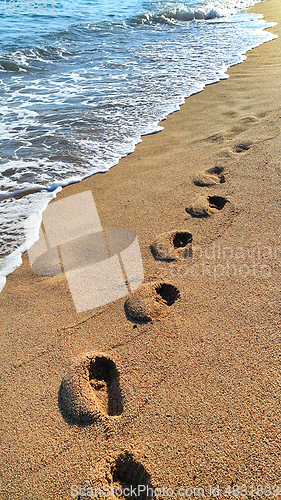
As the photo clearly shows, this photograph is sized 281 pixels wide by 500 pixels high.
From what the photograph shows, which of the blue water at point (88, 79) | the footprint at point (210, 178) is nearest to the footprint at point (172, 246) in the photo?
the footprint at point (210, 178)

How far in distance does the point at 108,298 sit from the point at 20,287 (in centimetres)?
68

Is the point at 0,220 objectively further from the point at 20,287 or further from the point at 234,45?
the point at 234,45

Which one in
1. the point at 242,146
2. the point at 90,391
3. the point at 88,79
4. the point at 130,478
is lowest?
the point at 130,478

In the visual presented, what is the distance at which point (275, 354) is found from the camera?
154 cm

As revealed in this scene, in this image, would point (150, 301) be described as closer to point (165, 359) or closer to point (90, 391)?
point (165, 359)

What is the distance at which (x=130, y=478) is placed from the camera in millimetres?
1248

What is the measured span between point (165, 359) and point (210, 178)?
1824mm

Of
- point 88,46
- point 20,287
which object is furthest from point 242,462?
point 88,46

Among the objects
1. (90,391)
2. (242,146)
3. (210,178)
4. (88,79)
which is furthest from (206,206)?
(88,79)

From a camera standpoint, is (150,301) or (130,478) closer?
(130,478)

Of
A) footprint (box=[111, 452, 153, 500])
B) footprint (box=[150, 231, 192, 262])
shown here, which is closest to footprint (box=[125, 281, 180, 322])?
footprint (box=[150, 231, 192, 262])

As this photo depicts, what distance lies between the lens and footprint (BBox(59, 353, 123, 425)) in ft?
4.66

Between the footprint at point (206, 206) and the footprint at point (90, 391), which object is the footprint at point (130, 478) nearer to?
the footprint at point (90, 391)

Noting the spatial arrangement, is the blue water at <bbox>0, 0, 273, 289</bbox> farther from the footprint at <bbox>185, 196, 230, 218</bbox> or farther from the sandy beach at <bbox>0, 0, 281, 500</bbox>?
the footprint at <bbox>185, 196, 230, 218</bbox>
